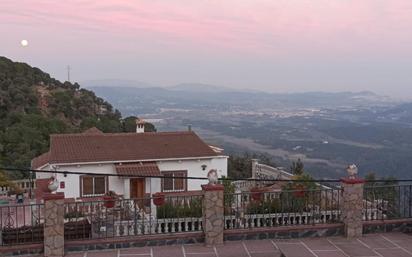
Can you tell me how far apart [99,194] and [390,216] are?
1142cm

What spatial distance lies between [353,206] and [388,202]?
3.99 ft

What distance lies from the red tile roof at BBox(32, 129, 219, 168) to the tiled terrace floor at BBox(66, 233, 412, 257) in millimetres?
11603

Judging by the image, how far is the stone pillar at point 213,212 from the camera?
748cm

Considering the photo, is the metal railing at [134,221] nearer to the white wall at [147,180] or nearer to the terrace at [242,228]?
the terrace at [242,228]

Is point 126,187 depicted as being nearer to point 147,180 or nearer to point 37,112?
point 147,180

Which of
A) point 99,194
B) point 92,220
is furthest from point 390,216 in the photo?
point 99,194

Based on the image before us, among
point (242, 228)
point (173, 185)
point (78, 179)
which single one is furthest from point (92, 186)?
point (242, 228)

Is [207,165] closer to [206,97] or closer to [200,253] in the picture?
[200,253]

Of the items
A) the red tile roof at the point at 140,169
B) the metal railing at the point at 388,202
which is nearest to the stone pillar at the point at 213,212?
the metal railing at the point at 388,202

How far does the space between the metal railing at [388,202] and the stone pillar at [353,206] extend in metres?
0.46

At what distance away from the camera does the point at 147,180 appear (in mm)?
18500

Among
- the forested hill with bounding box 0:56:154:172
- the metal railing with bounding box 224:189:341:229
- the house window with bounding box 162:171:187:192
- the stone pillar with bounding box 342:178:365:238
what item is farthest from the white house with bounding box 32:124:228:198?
the stone pillar with bounding box 342:178:365:238

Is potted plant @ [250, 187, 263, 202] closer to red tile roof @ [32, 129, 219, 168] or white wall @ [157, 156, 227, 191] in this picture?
white wall @ [157, 156, 227, 191]

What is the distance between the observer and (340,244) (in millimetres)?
7691
